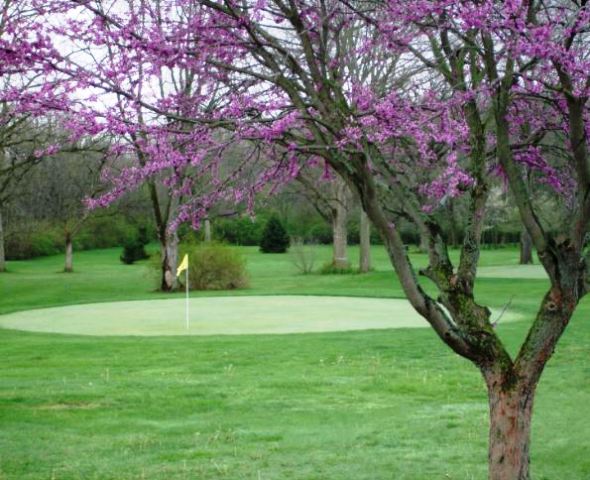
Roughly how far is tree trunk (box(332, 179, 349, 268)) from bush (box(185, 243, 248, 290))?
7.04 meters

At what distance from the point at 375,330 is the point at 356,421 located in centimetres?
862

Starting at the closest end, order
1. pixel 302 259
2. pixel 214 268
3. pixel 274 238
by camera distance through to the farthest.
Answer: pixel 214 268 < pixel 302 259 < pixel 274 238

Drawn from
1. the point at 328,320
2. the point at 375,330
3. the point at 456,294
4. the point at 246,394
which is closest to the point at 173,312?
the point at 328,320

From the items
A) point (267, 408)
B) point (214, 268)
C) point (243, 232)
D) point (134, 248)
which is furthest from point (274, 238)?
point (267, 408)

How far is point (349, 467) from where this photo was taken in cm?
722

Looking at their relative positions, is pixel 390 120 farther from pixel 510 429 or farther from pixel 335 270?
pixel 335 270

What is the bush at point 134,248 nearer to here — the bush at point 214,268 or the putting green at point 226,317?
the bush at point 214,268

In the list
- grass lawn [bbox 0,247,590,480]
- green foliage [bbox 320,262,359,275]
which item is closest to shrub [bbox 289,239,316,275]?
green foliage [bbox 320,262,359,275]

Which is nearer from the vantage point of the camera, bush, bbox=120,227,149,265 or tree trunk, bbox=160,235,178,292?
tree trunk, bbox=160,235,178,292

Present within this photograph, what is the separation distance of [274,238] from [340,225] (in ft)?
70.7

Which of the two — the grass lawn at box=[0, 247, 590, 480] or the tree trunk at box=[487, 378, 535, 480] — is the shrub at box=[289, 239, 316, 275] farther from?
the tree trunk at box=[487, 378, 535, 480]

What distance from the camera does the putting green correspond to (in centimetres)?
1877

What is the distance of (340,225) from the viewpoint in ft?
132

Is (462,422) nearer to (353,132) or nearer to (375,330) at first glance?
(353,132)
